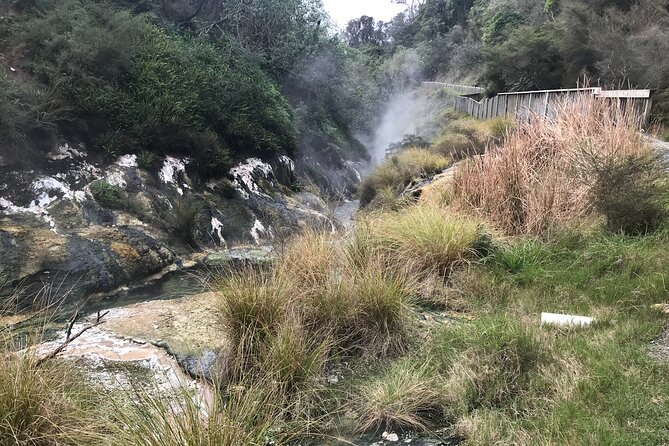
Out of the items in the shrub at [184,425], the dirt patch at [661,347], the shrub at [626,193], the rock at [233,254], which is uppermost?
the shrub at [626,193]

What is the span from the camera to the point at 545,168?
21.1 feet

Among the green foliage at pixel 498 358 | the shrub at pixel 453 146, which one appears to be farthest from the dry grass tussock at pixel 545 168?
the shrub at pixel 453 146

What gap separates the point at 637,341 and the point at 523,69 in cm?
1896

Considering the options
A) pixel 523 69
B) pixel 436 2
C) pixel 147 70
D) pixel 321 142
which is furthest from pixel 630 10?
pixel 436 2

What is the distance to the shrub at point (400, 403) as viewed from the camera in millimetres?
2926

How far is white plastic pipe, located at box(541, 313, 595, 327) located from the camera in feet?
11.6

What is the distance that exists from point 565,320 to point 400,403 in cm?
148

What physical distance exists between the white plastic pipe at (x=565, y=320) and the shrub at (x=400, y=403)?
104 centimetres

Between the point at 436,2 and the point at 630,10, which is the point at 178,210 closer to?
the point at 630,10

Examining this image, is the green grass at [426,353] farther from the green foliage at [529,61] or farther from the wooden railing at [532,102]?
the green foliage at [529,61]

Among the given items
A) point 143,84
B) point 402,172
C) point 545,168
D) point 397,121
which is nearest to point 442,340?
point 545,168

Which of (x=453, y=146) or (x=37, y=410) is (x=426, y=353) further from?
(x=453, y=146)

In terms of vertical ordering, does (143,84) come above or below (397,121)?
above

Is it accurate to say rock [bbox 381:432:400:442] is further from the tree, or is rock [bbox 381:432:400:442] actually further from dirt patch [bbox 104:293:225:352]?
the tree
